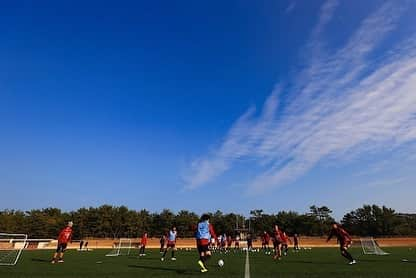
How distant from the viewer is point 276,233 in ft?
88.0

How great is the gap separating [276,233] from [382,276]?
48.9ft

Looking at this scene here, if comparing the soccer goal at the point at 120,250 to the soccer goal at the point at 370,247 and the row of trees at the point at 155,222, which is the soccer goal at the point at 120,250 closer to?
the soccer goal at the point at 370,247

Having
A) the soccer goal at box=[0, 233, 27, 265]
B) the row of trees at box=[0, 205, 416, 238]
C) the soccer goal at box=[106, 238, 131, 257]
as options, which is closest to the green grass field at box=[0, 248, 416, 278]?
the soccer goal at box=[0, 233, 27, 265]

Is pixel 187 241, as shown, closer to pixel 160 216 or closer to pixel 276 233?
A: pixel 160 216

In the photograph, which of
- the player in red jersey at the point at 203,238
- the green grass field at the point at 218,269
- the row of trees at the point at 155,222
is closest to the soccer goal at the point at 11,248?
the green grass field at the point at 218,269

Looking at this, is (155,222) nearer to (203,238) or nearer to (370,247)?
(370,247)

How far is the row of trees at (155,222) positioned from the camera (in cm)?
9438

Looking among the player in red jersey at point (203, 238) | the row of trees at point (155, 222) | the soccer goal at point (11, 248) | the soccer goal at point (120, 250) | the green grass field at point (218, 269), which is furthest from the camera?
the row of trees at point (155, 222)

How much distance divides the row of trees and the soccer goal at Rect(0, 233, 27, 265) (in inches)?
2724

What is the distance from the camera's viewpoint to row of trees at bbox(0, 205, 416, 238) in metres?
94.4

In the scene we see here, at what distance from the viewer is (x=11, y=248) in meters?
22.4

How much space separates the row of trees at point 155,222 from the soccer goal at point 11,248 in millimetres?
69187

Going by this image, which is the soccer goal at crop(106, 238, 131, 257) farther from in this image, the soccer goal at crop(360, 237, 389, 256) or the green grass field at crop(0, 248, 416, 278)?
the soccer goal at crop(360, 237, 389, 256)

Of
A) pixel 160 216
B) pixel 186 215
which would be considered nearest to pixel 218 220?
pixel 186 215
